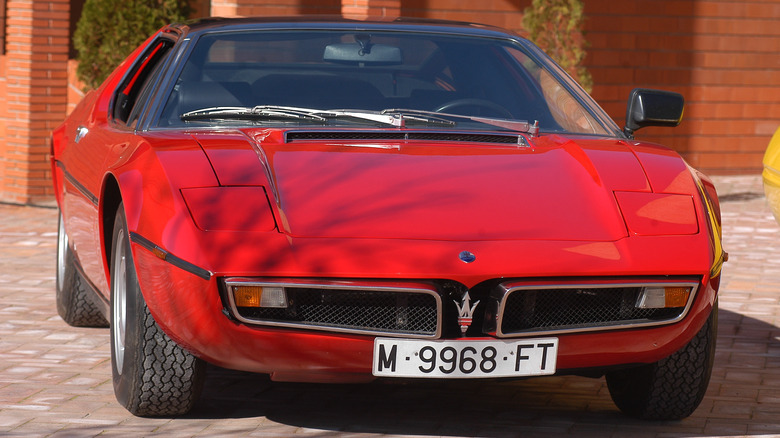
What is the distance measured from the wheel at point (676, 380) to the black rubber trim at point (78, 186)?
216 cm

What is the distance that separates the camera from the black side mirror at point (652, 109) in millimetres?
5293

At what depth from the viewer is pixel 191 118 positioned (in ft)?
16.2

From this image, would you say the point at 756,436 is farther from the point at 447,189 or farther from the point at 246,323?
the point at 246,323

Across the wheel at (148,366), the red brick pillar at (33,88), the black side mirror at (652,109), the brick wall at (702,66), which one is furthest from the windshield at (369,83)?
the brick wall at (702,66)

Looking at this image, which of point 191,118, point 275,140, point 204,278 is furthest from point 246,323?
point 191,118

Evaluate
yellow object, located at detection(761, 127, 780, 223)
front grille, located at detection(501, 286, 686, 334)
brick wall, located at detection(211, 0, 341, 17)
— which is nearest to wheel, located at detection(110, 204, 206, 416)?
front grille, located at detection(501, 286, 686, 334)

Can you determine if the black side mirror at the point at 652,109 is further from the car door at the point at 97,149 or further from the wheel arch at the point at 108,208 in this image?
the wheel arch at the point at 108,208

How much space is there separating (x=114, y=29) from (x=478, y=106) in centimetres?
723

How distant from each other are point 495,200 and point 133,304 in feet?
4.11

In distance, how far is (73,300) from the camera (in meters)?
6.47

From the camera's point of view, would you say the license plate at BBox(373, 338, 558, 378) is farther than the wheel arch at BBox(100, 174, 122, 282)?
No

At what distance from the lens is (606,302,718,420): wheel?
459 cm

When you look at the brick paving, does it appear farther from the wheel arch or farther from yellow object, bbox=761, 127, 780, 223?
yellow object, bbox=761, 127, 780, 223

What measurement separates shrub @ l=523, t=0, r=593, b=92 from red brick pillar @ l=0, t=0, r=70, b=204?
15.0 feet
